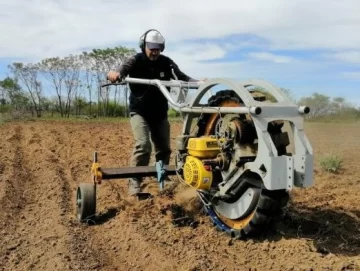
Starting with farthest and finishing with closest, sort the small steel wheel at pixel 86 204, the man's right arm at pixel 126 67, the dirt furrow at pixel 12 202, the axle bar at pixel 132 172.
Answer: the man's right arm at pixel 126 67, the axle bar at pixel 132 172, the small steel wheel at pixel 86 204, the dirt furrow at pixel 12 202

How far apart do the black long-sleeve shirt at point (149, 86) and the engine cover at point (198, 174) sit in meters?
1.87

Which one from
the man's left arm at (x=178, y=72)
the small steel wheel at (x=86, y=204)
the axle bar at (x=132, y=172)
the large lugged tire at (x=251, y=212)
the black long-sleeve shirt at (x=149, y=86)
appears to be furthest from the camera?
the man's left arm at (x=178, y=72)

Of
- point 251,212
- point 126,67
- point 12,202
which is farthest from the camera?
point 12,202

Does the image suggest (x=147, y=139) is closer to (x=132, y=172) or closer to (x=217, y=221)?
(x=132, y=172)

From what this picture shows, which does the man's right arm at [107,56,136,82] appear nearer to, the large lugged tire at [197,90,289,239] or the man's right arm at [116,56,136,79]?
the man's right arm at [116,56,136,79]

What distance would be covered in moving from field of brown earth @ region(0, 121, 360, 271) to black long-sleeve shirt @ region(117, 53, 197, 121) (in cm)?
116

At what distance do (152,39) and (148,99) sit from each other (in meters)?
0.81

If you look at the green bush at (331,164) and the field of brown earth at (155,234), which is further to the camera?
the green bush at (331,164)

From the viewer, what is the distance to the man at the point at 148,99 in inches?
260

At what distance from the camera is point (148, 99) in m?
6.80

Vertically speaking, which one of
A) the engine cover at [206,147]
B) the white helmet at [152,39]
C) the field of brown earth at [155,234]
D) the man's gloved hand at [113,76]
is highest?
the white helmet at [152,39]

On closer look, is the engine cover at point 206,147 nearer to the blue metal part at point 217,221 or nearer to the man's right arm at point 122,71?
the blue metal part at point 217,221

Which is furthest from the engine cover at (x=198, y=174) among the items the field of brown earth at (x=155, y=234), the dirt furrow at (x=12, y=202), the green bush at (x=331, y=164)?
the green bush at (x=331, y=164)

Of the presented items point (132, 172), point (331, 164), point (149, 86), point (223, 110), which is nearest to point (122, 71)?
point (149, 86)
